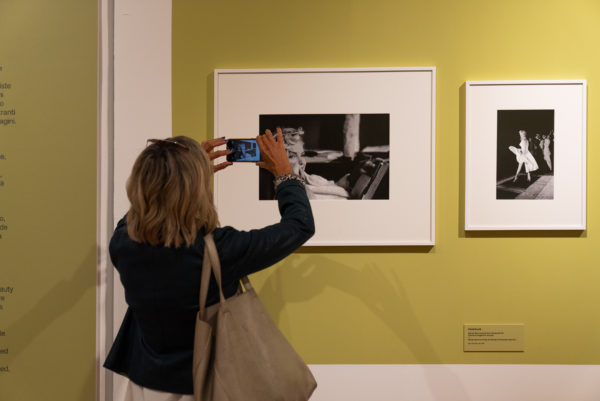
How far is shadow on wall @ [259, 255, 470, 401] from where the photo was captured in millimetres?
1608

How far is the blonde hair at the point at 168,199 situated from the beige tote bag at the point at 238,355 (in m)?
0.06

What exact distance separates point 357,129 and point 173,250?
947mm

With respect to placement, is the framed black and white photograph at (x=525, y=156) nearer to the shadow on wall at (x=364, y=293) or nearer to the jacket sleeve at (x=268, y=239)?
the shadow on wall at (x=364, y=293)

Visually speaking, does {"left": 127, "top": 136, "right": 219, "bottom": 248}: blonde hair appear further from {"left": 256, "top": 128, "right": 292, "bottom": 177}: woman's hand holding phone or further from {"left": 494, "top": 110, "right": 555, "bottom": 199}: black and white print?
{"left": 494, "top": 110, "right": 555, "bottom": 199}: black and white print

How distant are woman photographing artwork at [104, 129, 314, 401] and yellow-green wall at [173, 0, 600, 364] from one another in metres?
0.64

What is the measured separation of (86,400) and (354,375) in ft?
3.64

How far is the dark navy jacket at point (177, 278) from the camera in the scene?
0.93m

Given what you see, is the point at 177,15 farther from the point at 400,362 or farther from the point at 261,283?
the point at 400,362

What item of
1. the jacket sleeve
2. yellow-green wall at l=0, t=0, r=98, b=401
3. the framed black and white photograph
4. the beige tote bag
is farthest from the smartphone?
the framed black and white photograph

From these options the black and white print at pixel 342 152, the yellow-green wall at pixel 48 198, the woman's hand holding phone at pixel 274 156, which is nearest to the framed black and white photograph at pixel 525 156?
the black and white print at pixel 342 152

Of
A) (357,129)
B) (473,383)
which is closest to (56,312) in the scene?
(357,129)

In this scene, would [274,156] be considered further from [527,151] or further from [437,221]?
[527,151]

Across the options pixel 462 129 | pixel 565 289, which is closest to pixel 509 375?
pixel 565 289

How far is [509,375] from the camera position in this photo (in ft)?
5.24
